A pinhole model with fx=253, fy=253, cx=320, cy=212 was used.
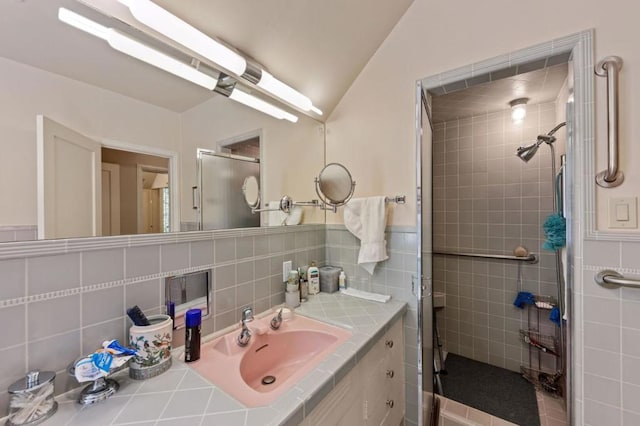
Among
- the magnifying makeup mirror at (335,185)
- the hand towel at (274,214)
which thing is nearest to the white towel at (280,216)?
the hand towel at (274,214)

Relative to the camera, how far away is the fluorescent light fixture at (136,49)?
0.72 m

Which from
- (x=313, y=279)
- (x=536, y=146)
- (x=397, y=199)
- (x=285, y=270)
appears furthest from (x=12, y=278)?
(x=536, y=146)

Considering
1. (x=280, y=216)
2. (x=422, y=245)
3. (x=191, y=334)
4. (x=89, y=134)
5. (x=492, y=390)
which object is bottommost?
(x=492, y=390)

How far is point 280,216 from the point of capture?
142 centimetres

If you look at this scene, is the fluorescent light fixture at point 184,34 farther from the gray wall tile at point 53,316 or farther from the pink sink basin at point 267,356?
the pink sink basin at point 267,356

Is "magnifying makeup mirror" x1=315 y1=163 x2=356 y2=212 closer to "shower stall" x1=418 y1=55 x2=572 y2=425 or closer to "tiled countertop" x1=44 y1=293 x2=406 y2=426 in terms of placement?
"shower stall" x1=418 y1=55 x2=572 y2=425

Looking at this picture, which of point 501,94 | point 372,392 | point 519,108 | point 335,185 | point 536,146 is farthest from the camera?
point 519,108

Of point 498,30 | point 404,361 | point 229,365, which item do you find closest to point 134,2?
point 229,365

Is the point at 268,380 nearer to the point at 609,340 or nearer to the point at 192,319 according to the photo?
the point at 192,319

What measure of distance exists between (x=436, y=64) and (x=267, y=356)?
64.9 inches

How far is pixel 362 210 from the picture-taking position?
4.82ft

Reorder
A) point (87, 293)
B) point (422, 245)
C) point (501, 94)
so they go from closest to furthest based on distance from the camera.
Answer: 1. point (87, 293)
2. point (422, 245)
3. point (501, 94)

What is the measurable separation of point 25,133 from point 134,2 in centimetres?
49

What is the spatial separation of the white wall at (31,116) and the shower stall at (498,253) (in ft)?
5.50
